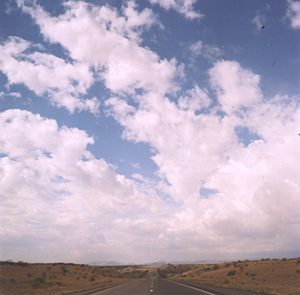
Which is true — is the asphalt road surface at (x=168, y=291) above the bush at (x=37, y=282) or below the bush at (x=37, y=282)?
above

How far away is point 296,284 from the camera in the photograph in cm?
2314

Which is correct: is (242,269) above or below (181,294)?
below

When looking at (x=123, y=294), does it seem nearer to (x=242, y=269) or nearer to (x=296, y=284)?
(x=296, y=284)

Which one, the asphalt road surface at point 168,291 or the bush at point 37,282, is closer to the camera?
the asphalt road surface at point 168,291

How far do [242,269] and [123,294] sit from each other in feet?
100

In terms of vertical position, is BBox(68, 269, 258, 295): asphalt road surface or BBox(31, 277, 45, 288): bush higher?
BBox(68, 269, 258, 295): asphalt road surface

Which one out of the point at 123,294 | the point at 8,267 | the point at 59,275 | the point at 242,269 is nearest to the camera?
the point at 123,294

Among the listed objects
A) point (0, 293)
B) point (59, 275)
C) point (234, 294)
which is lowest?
point (59, 275)

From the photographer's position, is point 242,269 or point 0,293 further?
point 242,269

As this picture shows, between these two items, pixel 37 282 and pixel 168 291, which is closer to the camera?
pixel 168 291

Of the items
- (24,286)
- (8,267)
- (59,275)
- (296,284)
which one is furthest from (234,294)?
(59,275)

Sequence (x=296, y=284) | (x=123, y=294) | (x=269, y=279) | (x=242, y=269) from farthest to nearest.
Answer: (x=242, y=269) → (x=269, y=279) → (x=296, y=284) → (x=123, y=294)

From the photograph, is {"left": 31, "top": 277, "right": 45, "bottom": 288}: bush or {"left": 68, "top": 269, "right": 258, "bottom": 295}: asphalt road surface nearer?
{"left": 68, "top": 269, "right": 258, "bottom": 295}: asphalt road surface

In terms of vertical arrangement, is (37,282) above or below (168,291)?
below
